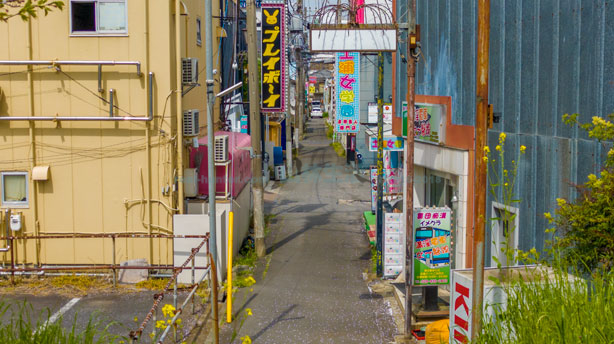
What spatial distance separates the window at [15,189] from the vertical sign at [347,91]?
21.8 m

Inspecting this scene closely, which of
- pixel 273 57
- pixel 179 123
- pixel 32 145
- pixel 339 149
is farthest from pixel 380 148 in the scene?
pixel 339 149

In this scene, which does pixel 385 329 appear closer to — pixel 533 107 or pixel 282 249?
pixel 533 107

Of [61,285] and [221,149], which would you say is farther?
[221,149]

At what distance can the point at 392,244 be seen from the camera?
57.3 ft

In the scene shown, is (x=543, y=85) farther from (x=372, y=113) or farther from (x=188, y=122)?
(x=372, y=113)

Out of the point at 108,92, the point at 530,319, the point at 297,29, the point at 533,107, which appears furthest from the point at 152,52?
the point at 297,29

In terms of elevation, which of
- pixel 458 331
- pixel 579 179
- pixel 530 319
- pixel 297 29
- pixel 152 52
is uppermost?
pixel 297 29

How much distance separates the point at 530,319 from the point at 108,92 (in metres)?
12.9

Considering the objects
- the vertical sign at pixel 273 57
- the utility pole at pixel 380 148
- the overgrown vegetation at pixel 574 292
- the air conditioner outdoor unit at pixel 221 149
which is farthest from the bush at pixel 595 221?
the vertical sign at pixel 273 57

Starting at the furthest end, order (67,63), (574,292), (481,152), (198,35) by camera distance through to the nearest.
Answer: (198,35), (67,63), (481,152), (574,292)

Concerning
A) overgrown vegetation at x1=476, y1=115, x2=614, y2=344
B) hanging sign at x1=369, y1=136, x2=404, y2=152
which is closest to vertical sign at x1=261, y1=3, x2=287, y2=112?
hanging sign at x1=369, y1=136, x2=404, y2=152

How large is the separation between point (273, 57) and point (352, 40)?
32.6ft

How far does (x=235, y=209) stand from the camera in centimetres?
2016

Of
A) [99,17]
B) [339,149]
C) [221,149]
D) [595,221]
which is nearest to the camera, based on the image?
[595,221]
